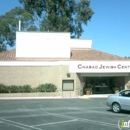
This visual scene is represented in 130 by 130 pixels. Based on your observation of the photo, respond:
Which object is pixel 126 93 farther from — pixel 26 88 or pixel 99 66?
pixel 26 88

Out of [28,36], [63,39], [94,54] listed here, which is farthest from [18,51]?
[94,54]

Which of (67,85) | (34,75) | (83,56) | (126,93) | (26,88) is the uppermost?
(83,56)

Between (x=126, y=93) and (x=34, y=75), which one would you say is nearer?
(x=126, y=93)

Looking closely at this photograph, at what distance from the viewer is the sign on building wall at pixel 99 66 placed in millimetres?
30766

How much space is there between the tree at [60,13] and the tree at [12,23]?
1.57 m

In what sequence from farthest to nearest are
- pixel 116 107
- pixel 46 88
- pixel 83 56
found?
pixel 83 56, pixel 46 88, pixel 116 107

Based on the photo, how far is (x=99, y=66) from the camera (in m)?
31.1

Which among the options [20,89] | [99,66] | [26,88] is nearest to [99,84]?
[99,66]

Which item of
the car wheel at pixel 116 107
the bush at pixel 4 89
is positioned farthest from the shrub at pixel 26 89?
the car wheel at pixel 116 107

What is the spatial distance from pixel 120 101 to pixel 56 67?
16206 mm

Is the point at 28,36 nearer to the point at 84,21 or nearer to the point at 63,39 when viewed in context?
the point at 63,39

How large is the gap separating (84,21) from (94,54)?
52.5 ft

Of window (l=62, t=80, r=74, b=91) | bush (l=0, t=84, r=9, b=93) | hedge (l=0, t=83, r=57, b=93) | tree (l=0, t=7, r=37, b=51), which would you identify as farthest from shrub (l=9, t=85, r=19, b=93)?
tree (l=0, t=7, r=37, b=51)

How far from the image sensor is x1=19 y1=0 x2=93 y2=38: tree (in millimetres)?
48125
